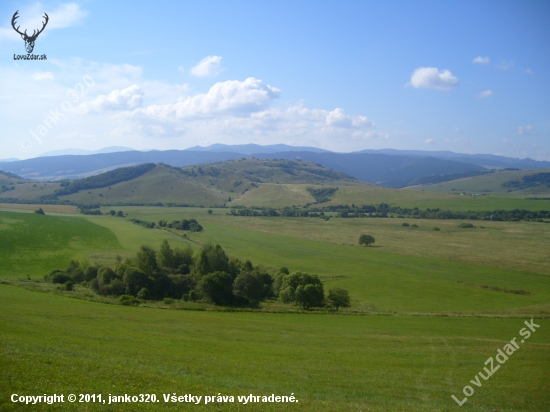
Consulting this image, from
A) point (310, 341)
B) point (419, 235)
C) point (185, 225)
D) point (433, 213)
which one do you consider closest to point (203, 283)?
point (310, 341)

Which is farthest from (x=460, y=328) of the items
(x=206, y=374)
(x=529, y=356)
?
(x=206, y=374)

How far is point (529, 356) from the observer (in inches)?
1077

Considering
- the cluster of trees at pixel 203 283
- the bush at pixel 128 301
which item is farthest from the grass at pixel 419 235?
the bush at pixel 128 301

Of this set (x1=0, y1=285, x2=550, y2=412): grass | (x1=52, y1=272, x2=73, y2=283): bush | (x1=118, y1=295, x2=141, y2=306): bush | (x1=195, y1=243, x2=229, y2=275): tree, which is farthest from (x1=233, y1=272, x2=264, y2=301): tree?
(x1=52, y1=272, x2=73, y2=283): bush

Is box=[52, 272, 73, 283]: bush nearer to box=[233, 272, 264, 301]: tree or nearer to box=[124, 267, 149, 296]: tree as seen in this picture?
box=[124, 267, 149, 296]: tree

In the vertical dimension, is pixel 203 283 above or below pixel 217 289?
above

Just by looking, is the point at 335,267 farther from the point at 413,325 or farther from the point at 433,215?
the point at 433,215

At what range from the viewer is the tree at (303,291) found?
159 ft

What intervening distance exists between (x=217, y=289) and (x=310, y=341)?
74.4ft

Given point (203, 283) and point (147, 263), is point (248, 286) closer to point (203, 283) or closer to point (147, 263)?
point (203, 283)

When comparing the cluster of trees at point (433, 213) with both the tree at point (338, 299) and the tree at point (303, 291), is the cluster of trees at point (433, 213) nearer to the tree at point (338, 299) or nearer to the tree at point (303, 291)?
the tree at point (303, 291)

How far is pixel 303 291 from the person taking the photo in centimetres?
4872

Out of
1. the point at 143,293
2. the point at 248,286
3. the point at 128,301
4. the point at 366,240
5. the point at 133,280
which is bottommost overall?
the point at 143,293

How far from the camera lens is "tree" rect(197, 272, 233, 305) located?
49938 mm
